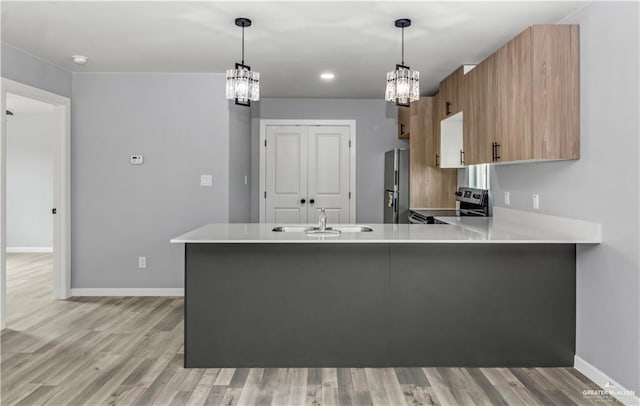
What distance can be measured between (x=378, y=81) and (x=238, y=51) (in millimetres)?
1742

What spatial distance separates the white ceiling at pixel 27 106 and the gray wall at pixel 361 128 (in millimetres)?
3035

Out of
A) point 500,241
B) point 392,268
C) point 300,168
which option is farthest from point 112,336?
point 300,168

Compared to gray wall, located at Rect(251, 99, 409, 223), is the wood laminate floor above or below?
below

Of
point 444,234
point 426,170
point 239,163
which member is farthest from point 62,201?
point 426,170

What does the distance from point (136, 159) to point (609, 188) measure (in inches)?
162

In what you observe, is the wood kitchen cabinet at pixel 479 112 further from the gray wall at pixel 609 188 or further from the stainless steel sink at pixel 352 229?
the stainless steel sink at pixel 352 229

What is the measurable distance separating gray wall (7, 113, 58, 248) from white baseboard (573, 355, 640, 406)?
772cm

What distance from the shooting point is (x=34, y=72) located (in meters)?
4.17

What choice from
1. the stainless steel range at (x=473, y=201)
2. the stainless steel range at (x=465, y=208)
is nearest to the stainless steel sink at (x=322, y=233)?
the stainless steel range at (x=465, y=208)

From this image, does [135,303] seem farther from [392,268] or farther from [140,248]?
[392,268]

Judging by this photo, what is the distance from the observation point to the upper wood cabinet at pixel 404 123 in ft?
18.6

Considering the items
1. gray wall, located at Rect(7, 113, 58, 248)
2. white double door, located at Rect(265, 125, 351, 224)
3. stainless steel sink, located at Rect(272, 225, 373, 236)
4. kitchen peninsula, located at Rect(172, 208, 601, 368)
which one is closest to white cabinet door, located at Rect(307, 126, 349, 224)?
white double door, located at Rect(265, 125, 351, 224)

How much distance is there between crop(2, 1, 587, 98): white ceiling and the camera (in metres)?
3.01

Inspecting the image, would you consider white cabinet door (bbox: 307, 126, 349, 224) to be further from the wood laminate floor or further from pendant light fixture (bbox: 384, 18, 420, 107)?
pendant light fixture (bbox: 384, 18, 420, 107)
